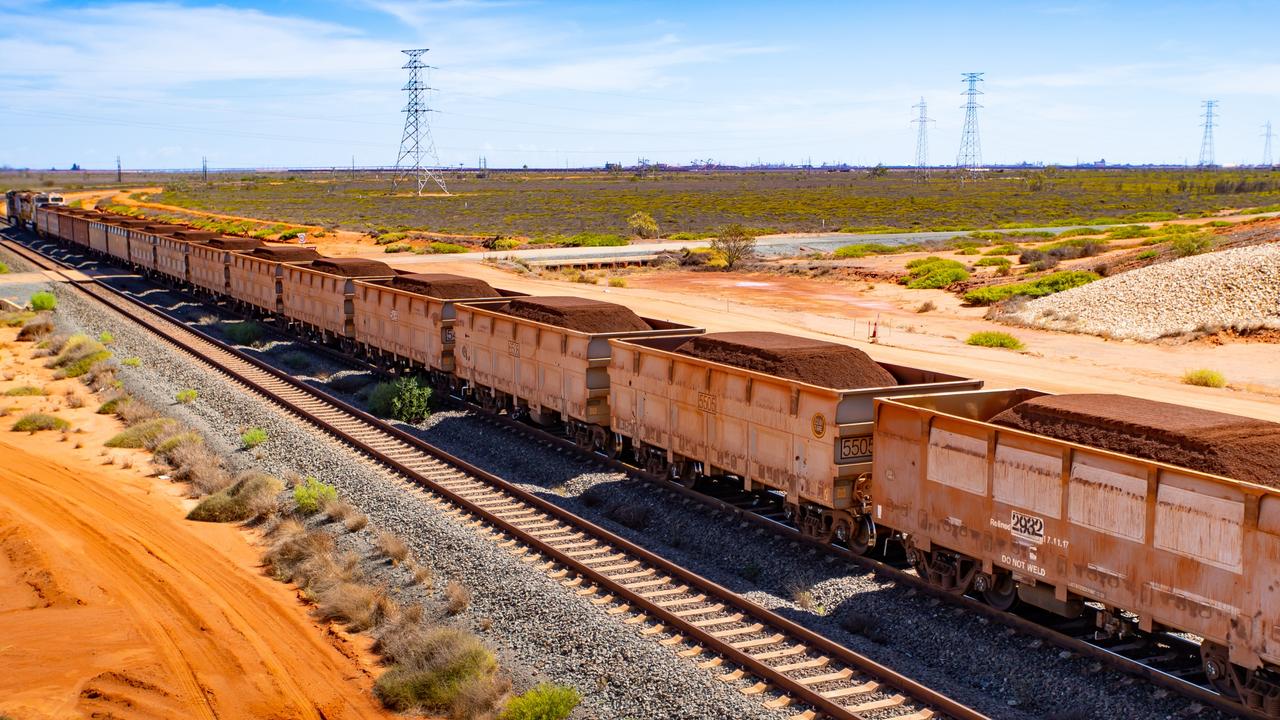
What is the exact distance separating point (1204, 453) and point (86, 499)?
59.2 ft

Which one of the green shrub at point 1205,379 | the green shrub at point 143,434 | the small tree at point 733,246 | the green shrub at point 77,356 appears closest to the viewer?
the green shrub at point 143,434

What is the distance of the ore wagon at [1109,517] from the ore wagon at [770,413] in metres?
0.59

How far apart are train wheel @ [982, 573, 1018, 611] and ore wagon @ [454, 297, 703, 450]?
8555mm

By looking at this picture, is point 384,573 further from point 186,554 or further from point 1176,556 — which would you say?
point 1176,556

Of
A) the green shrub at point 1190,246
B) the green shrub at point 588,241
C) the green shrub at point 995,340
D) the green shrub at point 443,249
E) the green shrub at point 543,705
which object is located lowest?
the green shrub at point 543,705

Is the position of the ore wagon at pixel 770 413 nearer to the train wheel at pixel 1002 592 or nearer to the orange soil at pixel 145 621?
the train wheel at pixel 1002 592

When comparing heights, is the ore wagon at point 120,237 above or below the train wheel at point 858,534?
above

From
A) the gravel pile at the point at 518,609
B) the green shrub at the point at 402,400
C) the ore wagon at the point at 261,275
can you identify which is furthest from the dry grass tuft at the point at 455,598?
the ore wagon at the point at 261,275

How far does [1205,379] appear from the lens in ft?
95.7

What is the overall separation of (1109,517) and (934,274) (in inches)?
1718

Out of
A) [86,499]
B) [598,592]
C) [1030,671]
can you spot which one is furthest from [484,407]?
[1030,671]

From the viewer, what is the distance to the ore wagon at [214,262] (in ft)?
135

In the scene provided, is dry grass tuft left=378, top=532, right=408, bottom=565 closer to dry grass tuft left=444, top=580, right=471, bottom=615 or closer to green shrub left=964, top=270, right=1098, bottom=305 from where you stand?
dry grass tuft left=444, top=580, right=471, bottom=615

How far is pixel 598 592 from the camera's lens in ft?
45.0
